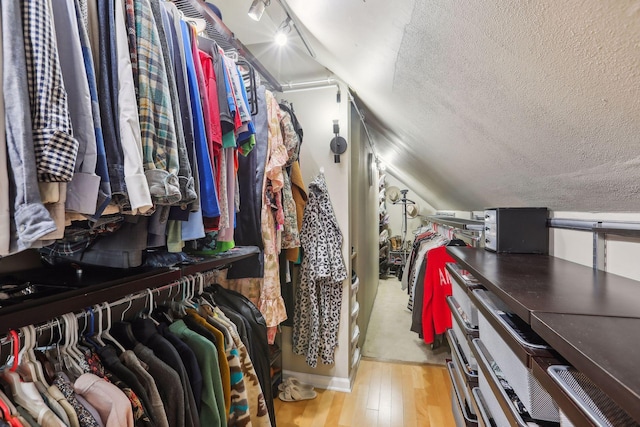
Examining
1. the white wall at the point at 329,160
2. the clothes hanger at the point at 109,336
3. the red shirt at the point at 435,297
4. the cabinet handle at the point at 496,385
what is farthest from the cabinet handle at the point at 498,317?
the red shirt at the point at 435,297

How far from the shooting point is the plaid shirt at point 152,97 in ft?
2.18

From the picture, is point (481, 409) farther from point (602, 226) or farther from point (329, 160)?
point (329, 160)

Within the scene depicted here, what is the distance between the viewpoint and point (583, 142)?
704 mm

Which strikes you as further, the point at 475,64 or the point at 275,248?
the point at 275,248

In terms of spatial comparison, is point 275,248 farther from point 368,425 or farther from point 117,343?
point 368,425

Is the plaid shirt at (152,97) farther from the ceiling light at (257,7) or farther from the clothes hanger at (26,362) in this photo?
the ceiling light at (257,7)

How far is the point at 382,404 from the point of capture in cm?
193

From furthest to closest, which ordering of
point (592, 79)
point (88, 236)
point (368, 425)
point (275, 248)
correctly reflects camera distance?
1. point (368, 425)
2. point (275, 248)
3. point (88, 236)
4. point (592, 79)

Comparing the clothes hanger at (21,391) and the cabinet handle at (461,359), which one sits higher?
the clothes hanger at (21,391)

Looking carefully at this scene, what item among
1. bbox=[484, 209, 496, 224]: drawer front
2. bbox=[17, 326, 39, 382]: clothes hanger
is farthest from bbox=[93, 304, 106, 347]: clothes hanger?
bbox=[484, 209, 496, 224]: drawer front

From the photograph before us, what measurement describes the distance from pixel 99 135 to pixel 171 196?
0.58 ft

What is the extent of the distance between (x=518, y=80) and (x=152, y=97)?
2.85ft

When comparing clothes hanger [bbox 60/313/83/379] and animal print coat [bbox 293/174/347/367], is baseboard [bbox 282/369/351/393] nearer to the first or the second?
animal print coat [bbox 293/174/347/367]

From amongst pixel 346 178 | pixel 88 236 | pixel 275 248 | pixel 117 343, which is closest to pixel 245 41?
pixel 346 178
